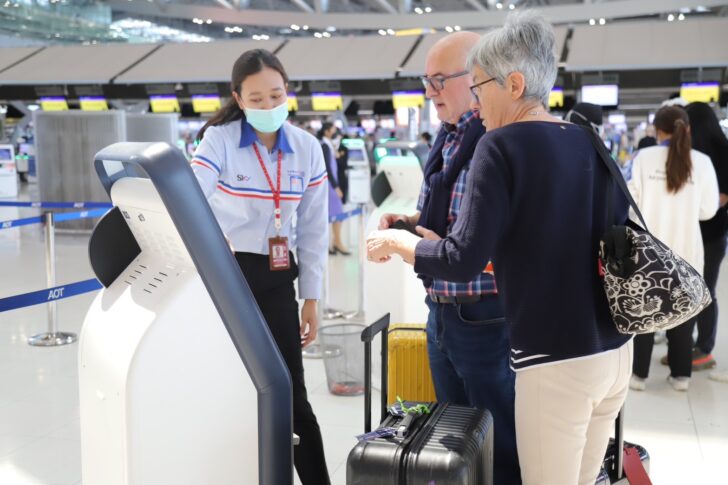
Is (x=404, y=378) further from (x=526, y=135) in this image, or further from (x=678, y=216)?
(x=678, y=216)

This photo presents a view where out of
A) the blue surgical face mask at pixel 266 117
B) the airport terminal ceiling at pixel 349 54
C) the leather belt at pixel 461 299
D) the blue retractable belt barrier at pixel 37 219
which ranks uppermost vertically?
the airport terminal ceiling at pixel 349 54

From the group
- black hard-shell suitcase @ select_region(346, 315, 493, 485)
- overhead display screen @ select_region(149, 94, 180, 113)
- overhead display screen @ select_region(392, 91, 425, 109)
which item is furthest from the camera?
overhead display screen @ select_region(149, 94, 180, 113)

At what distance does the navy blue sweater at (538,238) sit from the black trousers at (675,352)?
126 inches

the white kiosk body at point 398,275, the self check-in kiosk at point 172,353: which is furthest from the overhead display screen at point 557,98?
the self check-in kiosk at point 172,353

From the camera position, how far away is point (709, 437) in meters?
4.08

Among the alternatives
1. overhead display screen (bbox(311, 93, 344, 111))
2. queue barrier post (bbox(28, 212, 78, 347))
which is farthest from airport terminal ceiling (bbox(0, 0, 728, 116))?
queue barrier post (bbox(28, 212, 78, 347))

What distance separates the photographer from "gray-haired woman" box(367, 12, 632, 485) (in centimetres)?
172

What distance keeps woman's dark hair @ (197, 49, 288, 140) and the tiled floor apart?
173 cm

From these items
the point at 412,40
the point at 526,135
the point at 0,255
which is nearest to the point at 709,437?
the point at 526,135

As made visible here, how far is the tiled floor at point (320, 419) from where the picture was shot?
3666mm

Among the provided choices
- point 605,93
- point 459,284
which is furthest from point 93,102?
point 459,284

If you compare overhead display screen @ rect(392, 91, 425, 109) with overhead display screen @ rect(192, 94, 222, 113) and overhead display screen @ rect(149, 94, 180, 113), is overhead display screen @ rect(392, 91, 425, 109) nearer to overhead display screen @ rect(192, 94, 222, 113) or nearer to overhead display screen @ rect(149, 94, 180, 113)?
overhead display screen @ rect(192, 94, 222, 113)

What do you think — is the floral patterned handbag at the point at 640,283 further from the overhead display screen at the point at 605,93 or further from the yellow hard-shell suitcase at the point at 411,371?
the overhead display screen at the point at 605,93

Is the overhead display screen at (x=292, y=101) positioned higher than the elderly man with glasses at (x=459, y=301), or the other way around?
the overhead display screen at (x=292, y=101)
